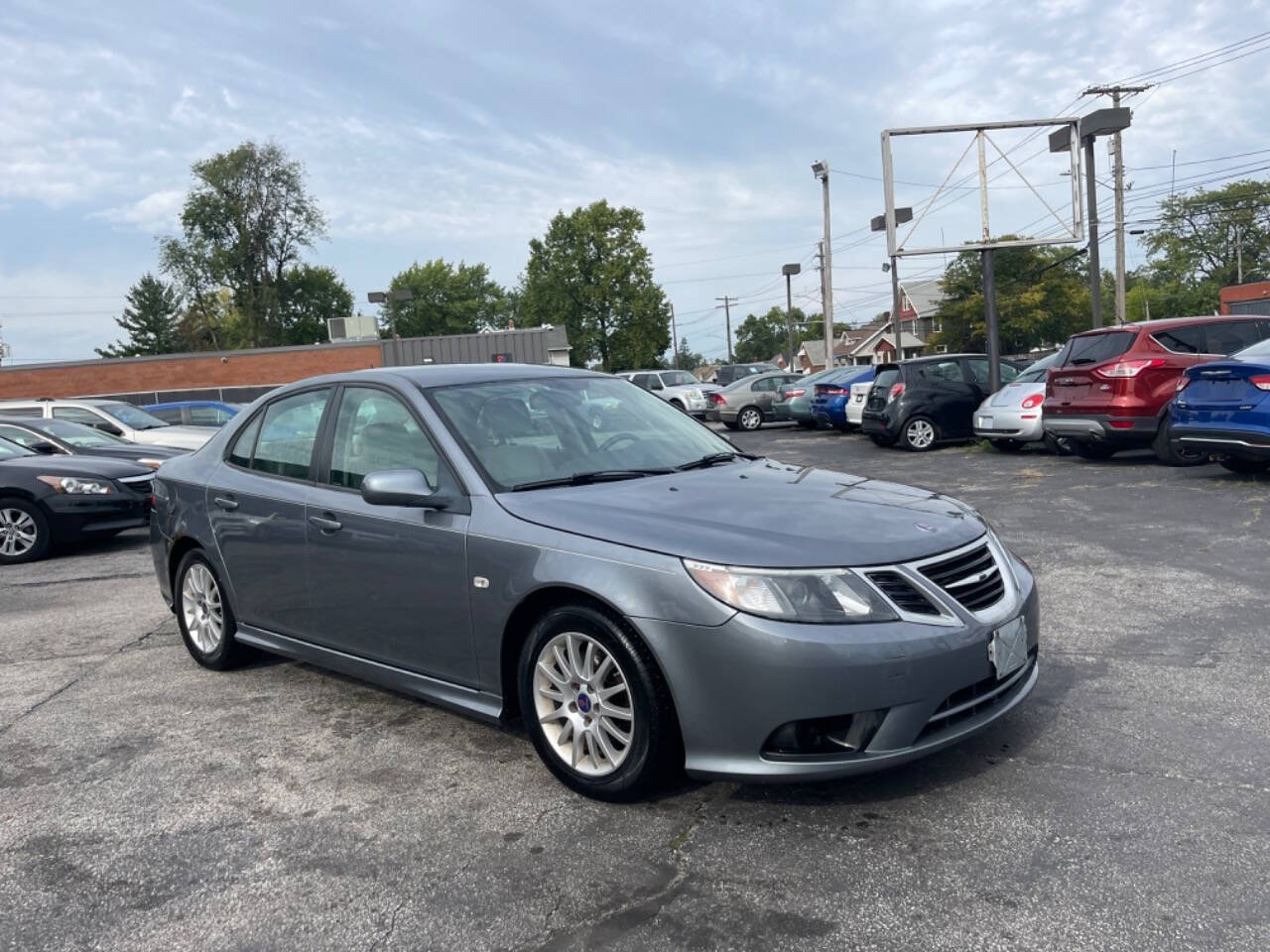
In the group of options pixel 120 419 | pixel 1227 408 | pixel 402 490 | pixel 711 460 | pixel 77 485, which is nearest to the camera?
pixel 402 490

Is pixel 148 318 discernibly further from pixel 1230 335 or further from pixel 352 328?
pixel 1230 335

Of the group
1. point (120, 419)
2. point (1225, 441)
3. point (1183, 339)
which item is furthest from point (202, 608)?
point (120, 419)

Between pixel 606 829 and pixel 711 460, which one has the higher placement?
pixel 711 460

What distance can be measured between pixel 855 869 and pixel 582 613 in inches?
45.5

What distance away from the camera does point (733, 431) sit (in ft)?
86.3

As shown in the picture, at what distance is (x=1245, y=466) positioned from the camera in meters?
10.7

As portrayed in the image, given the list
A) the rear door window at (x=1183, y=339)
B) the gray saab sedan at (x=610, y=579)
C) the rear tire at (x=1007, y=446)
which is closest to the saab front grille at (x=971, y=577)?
the gray saab sedan at (x=610, y=579)

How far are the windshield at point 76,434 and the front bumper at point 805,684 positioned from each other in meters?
11.5

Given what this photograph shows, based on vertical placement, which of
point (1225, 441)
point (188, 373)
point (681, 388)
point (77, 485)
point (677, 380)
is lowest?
point (1225, 441)

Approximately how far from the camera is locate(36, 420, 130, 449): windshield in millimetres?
12734

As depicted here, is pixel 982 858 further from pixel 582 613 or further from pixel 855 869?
pixel 582 613

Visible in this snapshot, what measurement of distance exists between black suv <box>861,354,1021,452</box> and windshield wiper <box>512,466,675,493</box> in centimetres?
1326

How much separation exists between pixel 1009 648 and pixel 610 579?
139 centimetres

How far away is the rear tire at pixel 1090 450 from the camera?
12.7 metres
